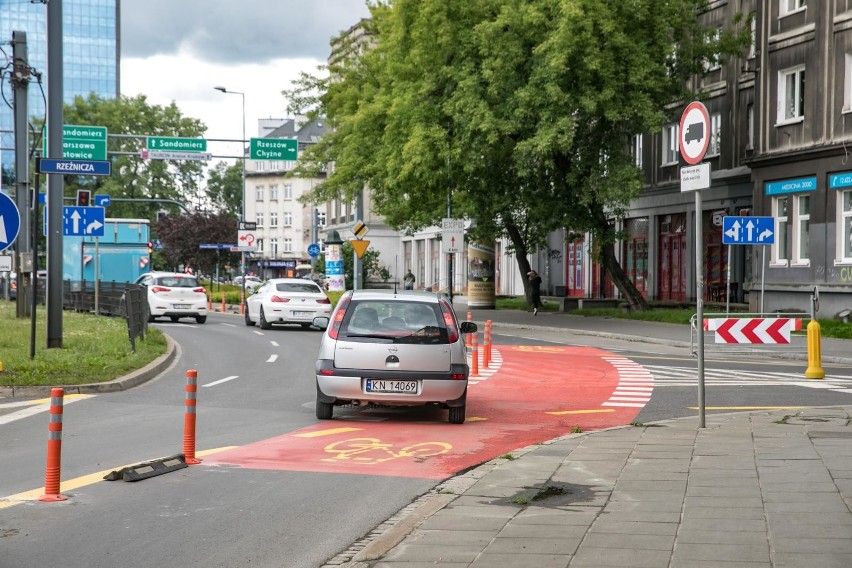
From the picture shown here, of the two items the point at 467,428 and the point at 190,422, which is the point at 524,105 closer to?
the point at 467,428

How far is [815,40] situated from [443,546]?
1180 inches

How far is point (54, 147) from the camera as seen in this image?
2091 cm

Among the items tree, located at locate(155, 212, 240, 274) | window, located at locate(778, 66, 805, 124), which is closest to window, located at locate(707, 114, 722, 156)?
window, located at locate(778, 66, 805, 124)

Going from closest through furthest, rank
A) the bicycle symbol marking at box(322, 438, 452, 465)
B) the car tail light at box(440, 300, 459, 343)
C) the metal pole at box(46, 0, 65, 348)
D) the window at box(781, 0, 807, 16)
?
the bicycle symbol marking at box(322, 438, 452, 465)
the car tail light at box(440, 300, 459, 343)
the metal pole at box(46, 0, 65, 348)
the window at box(781, 0, 807, 16)

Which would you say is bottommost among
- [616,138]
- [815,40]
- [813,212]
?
[813,212]

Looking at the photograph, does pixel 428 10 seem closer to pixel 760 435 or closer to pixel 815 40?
pixel 815 40

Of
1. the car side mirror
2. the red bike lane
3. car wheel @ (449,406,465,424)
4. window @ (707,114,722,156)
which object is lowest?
the red bike lane

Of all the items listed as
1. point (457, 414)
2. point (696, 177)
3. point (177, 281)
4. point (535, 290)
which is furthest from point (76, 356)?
point (535, 290)

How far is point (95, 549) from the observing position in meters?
6.90

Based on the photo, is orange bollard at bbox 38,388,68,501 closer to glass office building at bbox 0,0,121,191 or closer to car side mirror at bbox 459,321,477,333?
car side mirror at bbox 459,321,477,333

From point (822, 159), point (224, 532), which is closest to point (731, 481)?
point (224, 532)

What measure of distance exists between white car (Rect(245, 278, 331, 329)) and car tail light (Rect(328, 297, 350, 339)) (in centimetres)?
1987

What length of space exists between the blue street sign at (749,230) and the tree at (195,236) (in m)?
58.9

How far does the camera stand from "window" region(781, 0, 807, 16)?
34125 millimetres
